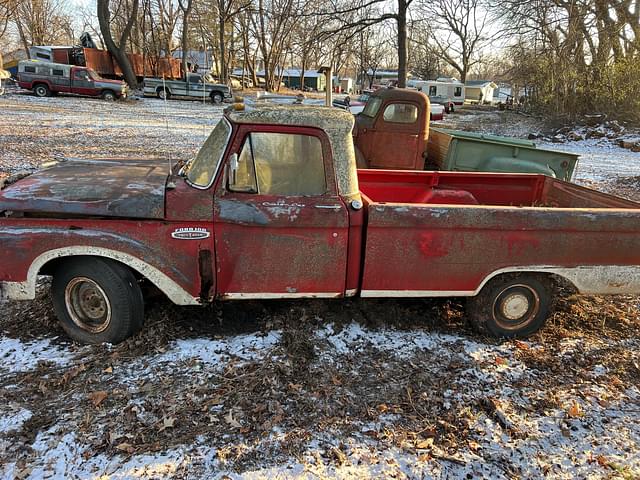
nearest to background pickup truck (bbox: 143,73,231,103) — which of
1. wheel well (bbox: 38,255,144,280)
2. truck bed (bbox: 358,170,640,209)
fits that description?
truck bed (bbox: 358,170,640,209)

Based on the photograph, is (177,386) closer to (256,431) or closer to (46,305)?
(256,431)

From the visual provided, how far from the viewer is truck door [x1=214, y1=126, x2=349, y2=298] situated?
3.49 metres

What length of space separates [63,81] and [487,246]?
27.3 metres

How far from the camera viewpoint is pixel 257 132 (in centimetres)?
354

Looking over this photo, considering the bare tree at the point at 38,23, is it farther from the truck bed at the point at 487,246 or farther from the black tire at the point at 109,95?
the truck bed at the point at 487,246

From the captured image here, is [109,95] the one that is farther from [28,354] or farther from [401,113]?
[28,354]

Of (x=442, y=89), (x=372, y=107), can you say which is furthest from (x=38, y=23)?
(x=372, y=107)

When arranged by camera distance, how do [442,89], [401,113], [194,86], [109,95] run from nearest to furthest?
1. [401,113]
2. [109,95]
3. [194,86]
4. [442,89]

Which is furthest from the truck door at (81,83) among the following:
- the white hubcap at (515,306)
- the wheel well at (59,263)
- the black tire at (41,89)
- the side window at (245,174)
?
the white hubcap at (515,306)

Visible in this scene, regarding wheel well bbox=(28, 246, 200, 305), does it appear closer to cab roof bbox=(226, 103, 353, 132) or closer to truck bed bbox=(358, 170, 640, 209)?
cab roof bbox=(226, 103, 353, 132)

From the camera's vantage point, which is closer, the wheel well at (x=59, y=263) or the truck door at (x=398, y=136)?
the wheel well at (x=59, y=263)

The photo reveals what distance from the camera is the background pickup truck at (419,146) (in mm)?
7371

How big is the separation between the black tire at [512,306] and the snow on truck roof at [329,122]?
4.69ft

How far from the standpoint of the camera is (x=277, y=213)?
349cm
